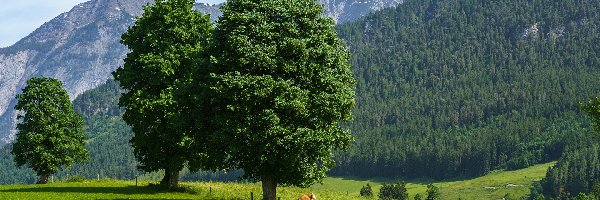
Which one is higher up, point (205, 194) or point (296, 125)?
point (296, 125)

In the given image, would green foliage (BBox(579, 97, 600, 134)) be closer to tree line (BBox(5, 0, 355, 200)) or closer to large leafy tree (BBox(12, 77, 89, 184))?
tree line (BBox(5, 0, 355, 200))

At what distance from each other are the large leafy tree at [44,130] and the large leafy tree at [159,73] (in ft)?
104

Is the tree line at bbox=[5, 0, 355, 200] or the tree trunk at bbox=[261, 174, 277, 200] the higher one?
the tree line at bbox=[5, 0, 355, 200]

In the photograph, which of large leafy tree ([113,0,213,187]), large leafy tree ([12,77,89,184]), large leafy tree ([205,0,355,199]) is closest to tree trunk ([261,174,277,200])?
large leafy tree ([205,0,355,199])

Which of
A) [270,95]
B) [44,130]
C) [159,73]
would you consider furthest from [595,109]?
[44,130]

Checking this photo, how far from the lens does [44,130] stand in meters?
91.3

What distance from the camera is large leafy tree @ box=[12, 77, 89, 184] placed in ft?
295

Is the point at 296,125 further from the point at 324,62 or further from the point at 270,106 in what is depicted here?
the point at 324,62

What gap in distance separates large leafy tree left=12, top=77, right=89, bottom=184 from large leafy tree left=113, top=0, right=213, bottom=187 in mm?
31738

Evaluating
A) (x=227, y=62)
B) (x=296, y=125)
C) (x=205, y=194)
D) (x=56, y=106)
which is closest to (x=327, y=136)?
(x=296, y=125)

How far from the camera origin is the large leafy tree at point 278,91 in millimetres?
43281

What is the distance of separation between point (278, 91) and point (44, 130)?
195ft

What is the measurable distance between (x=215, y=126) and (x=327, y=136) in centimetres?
835

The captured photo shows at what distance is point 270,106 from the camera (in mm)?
44438
